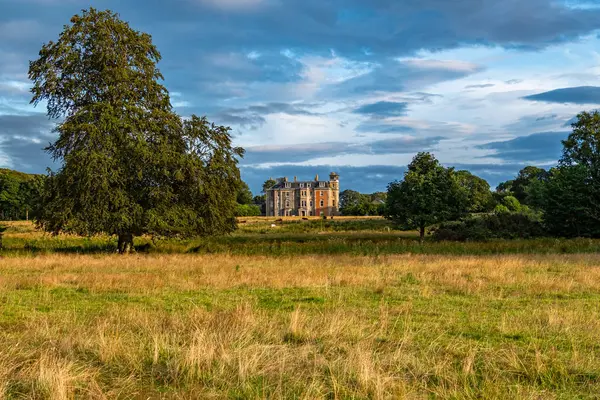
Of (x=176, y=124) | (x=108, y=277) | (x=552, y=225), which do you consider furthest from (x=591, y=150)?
(x=108, y=277)

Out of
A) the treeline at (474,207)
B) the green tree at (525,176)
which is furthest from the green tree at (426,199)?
the green tree at (525,176)

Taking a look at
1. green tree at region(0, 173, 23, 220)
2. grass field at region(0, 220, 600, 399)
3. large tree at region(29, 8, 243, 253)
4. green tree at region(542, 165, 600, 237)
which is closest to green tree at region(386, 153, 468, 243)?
green tree at region(542, 165, 600, 237)

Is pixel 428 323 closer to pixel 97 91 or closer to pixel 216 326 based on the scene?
pixel 216 326

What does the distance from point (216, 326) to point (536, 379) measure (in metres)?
5.37

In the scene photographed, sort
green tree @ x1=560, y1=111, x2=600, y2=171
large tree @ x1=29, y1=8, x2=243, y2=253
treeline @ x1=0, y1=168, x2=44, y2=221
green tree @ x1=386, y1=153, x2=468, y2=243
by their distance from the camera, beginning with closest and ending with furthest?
large tree @ x1=29, y1=8, x2=243, y2=253, green tree @ x1=386, y1=153, x2=468, y2=243, green tree @ x1=560, y1=111, x2=600, y2=171, treeline @ x1=0, y1=168, x2=44, y2=221

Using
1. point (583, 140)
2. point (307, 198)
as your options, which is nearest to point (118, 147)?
point (583, 140)

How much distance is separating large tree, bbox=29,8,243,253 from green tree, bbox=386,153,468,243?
2097 cm

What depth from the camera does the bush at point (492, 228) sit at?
4650 cm

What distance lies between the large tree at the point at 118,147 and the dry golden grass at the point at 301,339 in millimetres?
12984

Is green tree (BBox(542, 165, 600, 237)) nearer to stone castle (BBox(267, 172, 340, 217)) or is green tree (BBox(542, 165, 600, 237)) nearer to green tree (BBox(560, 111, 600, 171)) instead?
green tree (BBox(560, 111, 600, 171))

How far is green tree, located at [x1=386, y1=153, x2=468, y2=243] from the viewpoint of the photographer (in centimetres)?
4638

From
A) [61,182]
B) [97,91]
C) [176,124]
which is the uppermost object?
[97,91]

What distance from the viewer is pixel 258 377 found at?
262 inches

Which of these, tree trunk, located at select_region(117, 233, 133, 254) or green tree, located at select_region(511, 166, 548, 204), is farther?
green tree, located at select_region(511, 166, 548, 204)
